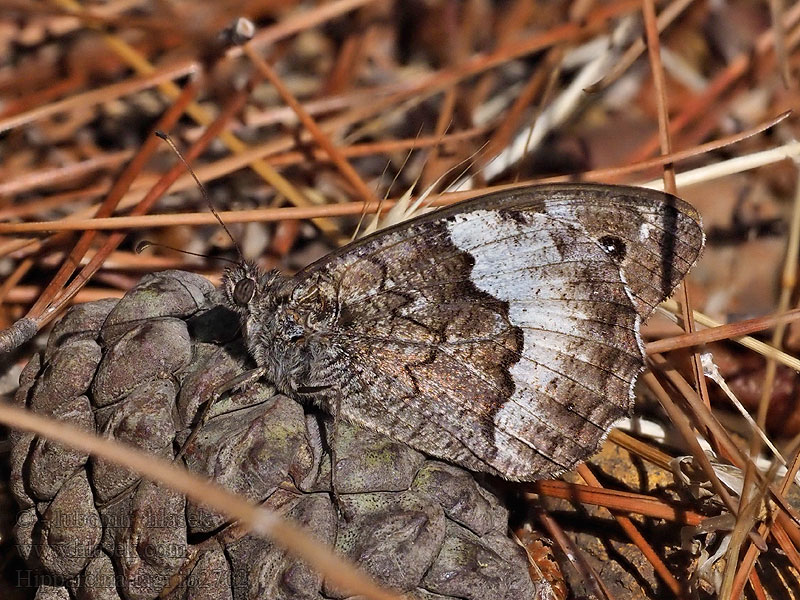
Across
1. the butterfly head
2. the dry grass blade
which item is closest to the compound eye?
the butterfly head

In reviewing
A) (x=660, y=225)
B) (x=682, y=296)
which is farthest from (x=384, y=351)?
(x=682, y=296)

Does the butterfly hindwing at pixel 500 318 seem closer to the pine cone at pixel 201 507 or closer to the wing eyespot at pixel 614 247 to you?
the wing eyespot at pixel 614 247

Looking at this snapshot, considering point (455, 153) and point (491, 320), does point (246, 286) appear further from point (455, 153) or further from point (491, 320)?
point (455, 153)

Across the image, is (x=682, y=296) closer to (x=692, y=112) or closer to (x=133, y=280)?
(x=692, y=112)

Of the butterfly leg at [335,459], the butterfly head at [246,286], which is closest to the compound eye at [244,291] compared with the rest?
the butterfly head at [246,286]

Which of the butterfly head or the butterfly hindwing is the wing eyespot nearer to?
the butterfly hindwing

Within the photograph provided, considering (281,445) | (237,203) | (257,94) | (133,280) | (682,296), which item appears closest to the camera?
(281,445)
